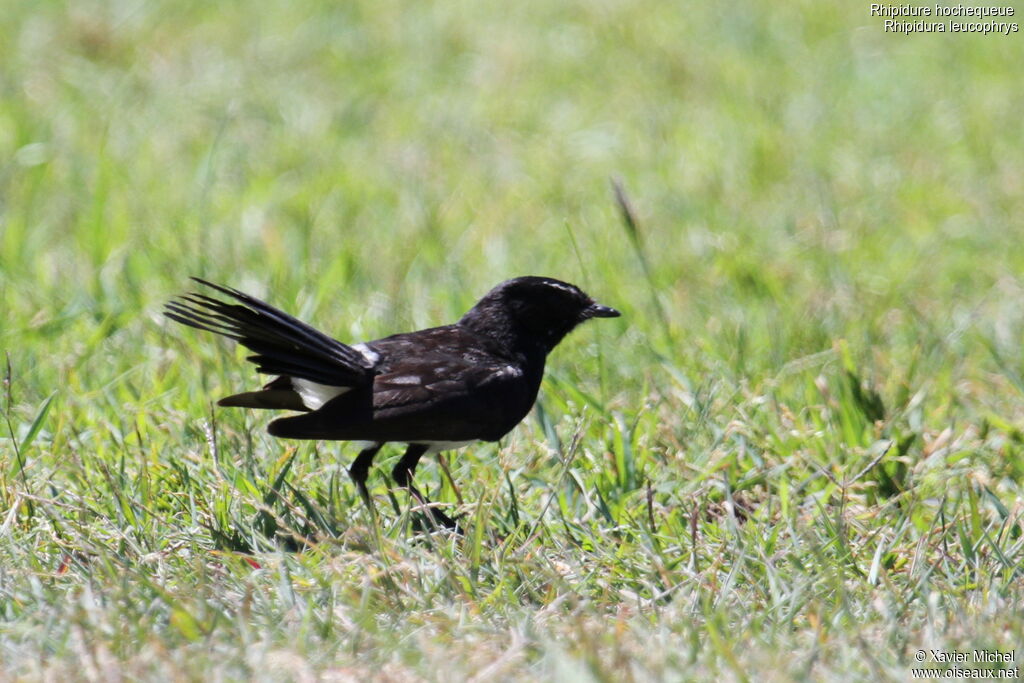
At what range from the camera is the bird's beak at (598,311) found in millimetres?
5172

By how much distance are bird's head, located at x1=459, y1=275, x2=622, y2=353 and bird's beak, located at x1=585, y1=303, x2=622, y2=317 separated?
5cm

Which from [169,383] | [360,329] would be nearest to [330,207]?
[360,329]

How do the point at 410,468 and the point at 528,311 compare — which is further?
the point at 528,311

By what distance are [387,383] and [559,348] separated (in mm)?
1694

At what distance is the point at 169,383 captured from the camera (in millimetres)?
5363

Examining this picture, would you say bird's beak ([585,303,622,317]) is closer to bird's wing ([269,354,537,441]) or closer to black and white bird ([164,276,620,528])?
black and white bird ([164,276,620,528])

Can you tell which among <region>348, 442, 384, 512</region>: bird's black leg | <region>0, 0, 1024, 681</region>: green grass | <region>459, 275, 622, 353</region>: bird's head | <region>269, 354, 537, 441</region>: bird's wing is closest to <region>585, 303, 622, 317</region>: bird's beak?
<region>459, 275, 622, 353</region>: bird's head

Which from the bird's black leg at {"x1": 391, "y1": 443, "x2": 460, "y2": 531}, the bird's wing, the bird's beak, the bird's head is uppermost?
the bird's head

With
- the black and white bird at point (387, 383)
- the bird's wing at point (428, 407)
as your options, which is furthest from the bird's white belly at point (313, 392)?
the bird's wing at point (428, 407)

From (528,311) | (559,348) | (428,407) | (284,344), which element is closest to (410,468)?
(428,407)

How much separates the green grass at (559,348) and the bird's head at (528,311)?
31 centimetres

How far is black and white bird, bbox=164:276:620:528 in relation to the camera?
4.21 m

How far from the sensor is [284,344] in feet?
14.1

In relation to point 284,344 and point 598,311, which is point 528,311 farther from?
point 284,344
